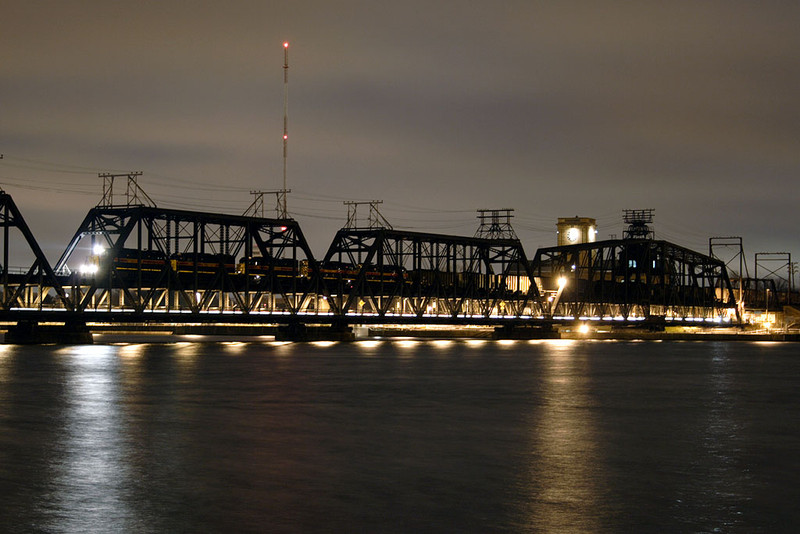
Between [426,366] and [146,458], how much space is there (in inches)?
2129

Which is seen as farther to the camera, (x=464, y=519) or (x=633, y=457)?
(x=633, y=457)

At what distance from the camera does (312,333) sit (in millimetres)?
149125

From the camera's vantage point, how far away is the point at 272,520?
22578 mm

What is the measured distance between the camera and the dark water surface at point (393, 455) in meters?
23.2

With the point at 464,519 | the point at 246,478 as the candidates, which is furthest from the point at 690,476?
the point at 246,478

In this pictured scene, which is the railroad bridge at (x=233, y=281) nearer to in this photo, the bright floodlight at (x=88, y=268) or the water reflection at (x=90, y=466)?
the bright floodlight at (x=88, y=268)

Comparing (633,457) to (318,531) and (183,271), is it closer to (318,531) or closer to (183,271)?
(318,531)

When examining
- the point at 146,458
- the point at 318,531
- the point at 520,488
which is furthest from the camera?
the point at 146,458

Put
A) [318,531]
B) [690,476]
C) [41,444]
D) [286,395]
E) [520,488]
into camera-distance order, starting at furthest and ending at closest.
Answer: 1. [286,395]
2. [41,444]
3. [690,476]
4. [520,488]
5. [318,531]

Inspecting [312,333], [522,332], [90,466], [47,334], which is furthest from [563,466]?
[522,332]

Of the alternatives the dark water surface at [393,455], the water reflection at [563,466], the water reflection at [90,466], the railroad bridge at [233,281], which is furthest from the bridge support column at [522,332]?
the water reflection at [90,466]

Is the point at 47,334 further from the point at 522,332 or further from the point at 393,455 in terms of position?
the point at 393,455

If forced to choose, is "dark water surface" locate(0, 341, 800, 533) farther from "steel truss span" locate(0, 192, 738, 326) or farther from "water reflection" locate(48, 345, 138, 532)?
"steel truss span" locate(0, 192, 738, 326)

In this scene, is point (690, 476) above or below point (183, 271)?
below
